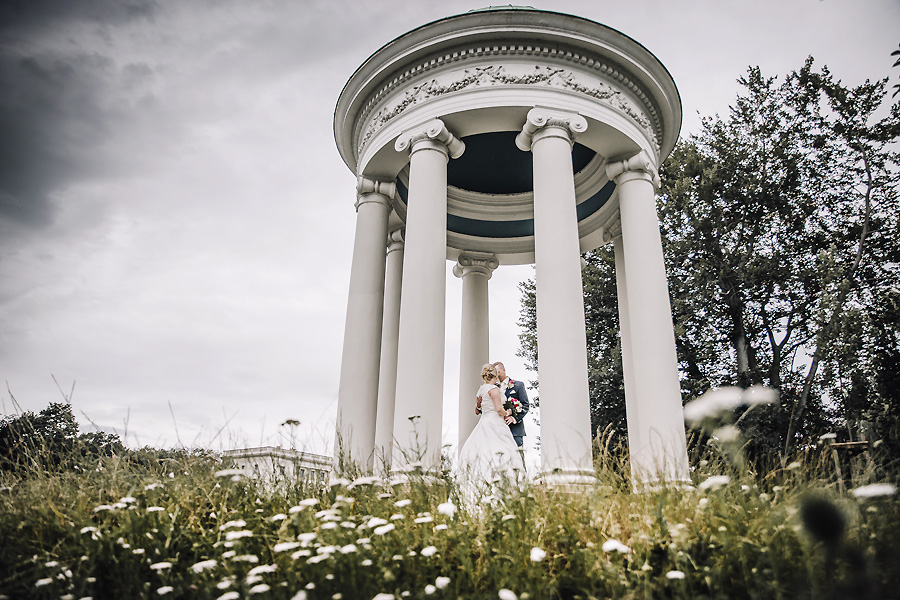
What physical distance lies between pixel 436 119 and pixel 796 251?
32267 mm

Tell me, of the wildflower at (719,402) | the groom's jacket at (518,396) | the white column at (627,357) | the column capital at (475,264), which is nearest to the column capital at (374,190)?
the column capital at (475,264)

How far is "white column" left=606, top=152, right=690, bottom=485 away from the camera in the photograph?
17.8m

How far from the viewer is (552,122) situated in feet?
60.2

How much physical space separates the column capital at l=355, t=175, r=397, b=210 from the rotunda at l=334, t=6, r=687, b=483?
0.21ft

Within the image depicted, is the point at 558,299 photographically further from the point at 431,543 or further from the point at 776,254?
the point at 776,254

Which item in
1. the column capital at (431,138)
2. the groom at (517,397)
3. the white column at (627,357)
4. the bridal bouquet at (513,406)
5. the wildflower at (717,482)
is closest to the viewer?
the wildflower at (717,482)

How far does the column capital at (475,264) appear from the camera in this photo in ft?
92.0

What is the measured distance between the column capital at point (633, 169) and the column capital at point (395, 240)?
Answer: 9.30 meters

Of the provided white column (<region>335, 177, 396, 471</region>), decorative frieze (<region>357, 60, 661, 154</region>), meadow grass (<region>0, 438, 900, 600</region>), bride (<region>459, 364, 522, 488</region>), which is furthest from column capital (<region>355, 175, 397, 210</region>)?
meadow grass (<region>0, 438, 900, 600</region>)

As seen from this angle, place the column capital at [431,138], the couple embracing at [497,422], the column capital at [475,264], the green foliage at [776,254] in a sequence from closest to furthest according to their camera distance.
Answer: the couple embracing at [497,422], the column capital at [431,138], the column capital at [475,264], the green foliage at [776,254]

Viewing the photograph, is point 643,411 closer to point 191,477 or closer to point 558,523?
point 558,523

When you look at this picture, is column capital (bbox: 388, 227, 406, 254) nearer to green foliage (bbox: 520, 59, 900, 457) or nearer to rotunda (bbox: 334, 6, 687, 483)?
rotunda (bbox: 334, 6, 687, 483)

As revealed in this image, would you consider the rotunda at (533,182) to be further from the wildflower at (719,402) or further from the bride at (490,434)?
the wildflower at (719,402)

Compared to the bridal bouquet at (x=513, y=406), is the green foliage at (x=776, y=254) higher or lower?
higher
